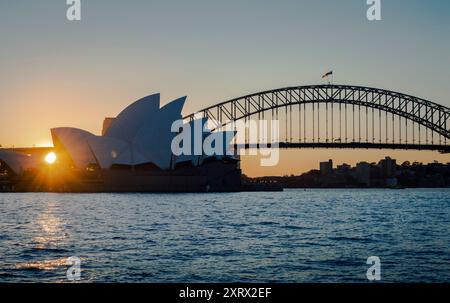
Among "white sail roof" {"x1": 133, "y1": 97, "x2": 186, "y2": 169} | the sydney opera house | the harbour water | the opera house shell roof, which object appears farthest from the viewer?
the sydney opera house

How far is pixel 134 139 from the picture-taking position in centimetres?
7538

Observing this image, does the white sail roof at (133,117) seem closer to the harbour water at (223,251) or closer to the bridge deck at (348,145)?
the bridge deck at (348,145)

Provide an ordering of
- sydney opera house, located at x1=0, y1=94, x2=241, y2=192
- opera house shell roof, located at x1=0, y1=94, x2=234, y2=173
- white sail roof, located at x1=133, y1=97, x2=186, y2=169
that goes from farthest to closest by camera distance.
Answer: sydney opera house, located at x1=0, y1=94, x2=241, y2=192, opera house shell roof, located at x1=0, y1=94, x2=234, y2=173, white sail roof, located at x1=133, y1=97, x2=186, y2=169

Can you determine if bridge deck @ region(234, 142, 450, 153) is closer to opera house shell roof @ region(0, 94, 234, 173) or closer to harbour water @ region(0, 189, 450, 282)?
opera house shell roof @ region(0, 94, 234, 173)

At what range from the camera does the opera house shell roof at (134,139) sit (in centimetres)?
7175

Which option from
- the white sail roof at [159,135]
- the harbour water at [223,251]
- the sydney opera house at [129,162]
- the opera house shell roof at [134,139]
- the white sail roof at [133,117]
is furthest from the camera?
the sydney opera house at [129,162]

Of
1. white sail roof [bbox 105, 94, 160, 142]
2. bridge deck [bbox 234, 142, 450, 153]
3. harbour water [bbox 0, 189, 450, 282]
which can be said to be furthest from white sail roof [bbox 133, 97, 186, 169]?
harbour water [bbox 0, 189, 450, 282]

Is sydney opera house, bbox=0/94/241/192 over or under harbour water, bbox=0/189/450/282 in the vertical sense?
over

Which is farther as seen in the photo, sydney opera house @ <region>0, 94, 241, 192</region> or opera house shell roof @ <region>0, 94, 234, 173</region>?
sydney opera house @ <region>0, 94, 241, 192</region>

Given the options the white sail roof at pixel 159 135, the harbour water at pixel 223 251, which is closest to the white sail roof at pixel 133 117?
the white sail roof at pixel 159 135

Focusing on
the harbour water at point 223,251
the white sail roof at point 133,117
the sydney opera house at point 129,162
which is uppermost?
the white sail roof at point 133,117

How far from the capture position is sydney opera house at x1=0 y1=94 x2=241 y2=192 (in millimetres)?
72875

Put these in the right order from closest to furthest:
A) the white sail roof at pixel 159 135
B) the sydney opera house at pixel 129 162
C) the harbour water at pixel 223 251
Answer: the harbour water at pixel 223 251, the white sail roof at pixel 159 135, the sydney opera house at pixel 129 162
